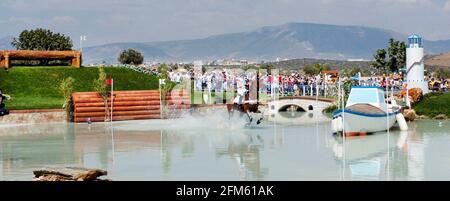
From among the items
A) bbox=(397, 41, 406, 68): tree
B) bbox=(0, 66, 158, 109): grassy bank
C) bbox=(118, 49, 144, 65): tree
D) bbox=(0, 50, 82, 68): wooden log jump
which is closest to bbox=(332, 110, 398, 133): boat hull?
bbox=(0, 66, 158, 109): grassy bank

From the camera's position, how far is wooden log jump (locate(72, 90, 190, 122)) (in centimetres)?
4267

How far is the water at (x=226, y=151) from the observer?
20.3 m

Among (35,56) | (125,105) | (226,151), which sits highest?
(35,56)

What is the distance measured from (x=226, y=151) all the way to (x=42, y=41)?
260 feet

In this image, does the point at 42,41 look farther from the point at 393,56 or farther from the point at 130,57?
the point at 393,56

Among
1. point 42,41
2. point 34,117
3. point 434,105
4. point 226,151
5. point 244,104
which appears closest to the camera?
point 226,151

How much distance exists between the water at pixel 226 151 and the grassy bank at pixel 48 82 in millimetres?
6741

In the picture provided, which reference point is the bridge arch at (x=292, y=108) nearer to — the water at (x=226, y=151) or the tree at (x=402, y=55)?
the water at (x=226, y=151)

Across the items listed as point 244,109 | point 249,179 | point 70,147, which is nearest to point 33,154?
point 70,147

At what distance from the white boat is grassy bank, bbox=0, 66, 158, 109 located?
18.5m

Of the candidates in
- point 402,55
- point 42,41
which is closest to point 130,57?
Result: point 42,41

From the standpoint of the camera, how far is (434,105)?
44594 millimetres

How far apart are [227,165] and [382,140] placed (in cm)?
1119
